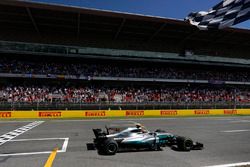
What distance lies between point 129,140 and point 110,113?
18.6 meters

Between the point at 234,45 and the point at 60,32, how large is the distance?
31344mm

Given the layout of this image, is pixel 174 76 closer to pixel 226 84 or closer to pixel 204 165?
pixel 226 84

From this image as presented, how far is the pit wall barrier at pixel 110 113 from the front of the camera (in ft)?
85.4

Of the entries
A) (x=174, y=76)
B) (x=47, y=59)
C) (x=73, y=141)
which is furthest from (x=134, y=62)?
(x=73, y=141)

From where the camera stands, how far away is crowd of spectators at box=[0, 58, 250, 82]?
114 feet

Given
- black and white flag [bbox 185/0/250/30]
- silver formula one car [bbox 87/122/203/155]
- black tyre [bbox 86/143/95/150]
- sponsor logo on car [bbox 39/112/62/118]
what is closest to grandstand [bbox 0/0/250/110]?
sponsor logo on car [bbox 39/112/62/118]

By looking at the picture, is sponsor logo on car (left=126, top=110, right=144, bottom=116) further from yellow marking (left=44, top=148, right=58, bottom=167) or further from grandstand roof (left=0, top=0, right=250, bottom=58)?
yellow marking (left=44, top=148, right=58, bottom=167)

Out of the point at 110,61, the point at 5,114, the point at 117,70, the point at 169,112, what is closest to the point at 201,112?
the point at 169,112

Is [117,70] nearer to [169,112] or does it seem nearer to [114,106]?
[114,106]

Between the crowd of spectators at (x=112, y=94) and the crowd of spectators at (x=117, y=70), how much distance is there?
7.22ft

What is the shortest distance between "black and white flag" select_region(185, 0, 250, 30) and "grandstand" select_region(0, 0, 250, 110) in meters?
22.1

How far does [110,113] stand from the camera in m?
28.8

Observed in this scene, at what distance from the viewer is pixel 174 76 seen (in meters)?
41.4

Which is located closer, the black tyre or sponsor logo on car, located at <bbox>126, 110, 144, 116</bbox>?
the black tyre
